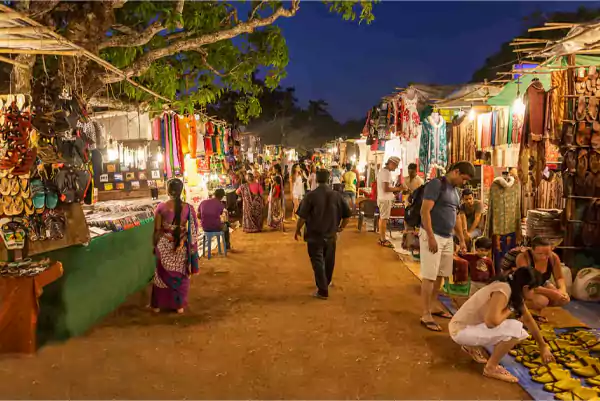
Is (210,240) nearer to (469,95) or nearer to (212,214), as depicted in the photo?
(212,214)

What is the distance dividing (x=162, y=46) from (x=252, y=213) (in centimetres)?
572

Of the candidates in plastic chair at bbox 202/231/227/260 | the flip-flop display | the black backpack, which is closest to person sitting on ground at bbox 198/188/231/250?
plastic chair at bbox 202/231/227/260

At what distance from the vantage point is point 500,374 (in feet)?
14.0

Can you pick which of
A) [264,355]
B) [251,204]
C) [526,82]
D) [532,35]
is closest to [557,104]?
[526,82]

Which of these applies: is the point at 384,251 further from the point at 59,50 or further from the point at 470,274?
the point at 59,50

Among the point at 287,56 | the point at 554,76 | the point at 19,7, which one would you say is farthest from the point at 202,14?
the point at 554,76

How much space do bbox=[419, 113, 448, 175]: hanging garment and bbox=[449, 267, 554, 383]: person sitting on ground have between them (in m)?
6.53

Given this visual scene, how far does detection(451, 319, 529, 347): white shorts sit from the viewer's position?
13.7 feet

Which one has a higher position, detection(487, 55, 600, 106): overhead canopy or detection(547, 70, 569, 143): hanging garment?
detection(487, 55, 600, 106): overhead canopy

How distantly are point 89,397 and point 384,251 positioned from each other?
7.51 meters

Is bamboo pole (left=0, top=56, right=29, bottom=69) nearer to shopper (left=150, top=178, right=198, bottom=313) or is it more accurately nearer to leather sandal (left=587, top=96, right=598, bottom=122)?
shopper (left=150, top=178, right=198, bottom=313)

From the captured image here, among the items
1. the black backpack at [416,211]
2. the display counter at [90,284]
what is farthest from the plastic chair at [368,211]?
the display counter at [90,284]

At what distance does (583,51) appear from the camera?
19.5 ft

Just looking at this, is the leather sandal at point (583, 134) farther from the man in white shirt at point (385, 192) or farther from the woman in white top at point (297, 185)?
the woman in white top at point (297, 185)
